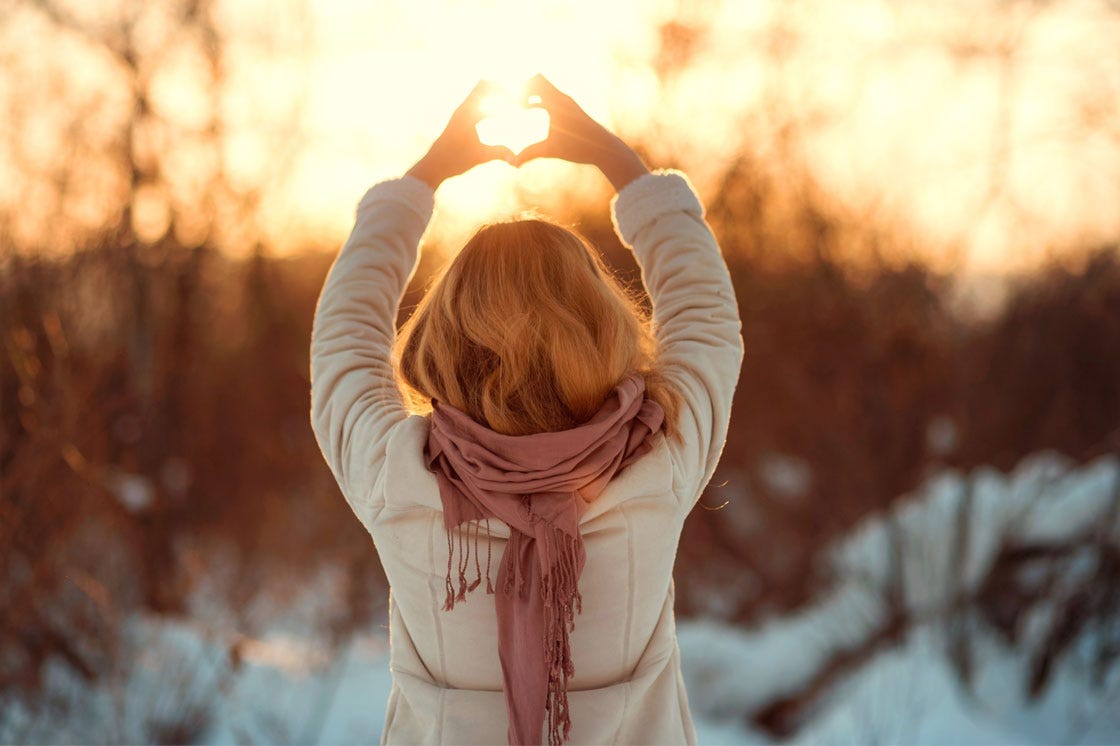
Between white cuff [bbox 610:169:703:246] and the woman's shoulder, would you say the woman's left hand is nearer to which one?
white cuff [bbox 610:169:703:246]

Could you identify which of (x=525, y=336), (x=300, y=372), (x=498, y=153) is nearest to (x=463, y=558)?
(x=525, y=336)

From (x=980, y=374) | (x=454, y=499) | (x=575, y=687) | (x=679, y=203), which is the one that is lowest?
(x=980, y=374)

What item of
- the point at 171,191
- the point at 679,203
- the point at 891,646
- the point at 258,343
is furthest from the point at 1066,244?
the point at 258,343

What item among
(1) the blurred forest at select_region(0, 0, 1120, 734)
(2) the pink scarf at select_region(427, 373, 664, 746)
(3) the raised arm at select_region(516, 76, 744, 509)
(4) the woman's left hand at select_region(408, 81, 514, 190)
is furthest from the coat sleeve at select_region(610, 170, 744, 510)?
(1) the blurred forest at select_region(0, 0, 1120, 734)

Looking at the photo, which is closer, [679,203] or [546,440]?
[546,440]

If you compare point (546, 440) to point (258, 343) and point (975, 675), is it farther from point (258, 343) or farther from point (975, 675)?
point (258, 343)

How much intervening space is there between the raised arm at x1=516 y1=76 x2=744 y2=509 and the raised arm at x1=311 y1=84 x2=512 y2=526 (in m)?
0.13

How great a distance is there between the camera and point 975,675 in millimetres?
4531

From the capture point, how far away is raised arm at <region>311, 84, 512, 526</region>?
146 centimetres

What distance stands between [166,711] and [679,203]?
3.22 metres

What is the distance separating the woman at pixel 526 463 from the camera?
4.43 feet

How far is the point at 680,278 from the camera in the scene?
5.36 feet

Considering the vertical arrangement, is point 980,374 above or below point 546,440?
below

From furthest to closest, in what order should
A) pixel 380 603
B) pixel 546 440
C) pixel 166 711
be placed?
1. pixel 380 603
2. pixel 166 711
3. pixel 546 440
